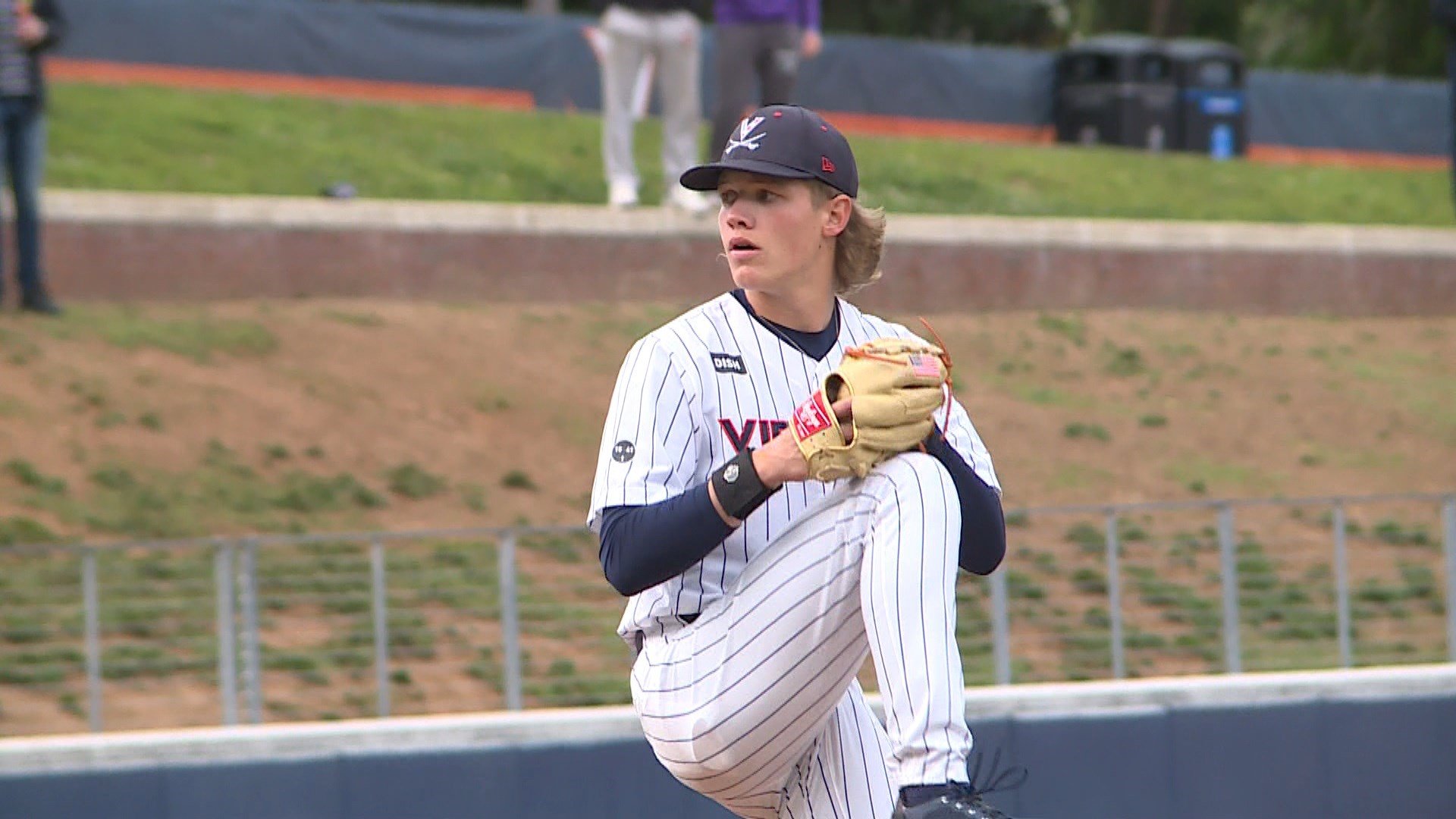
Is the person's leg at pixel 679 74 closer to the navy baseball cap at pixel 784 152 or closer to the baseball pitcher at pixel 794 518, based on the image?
the baseball pitcher at pixel 794 518

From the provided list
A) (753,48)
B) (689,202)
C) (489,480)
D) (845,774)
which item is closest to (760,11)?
(753,48)

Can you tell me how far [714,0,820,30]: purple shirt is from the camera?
556 inches

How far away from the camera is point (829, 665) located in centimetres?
426

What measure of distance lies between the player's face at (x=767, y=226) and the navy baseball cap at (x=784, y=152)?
0.04 meters

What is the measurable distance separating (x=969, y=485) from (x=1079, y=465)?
9.53 m

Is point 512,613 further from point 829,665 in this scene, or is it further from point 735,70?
point 735,70

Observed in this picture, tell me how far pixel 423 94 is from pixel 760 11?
9.95 metres

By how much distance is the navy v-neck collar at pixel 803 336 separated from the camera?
4598 mm

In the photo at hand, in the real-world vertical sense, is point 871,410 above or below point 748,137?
below

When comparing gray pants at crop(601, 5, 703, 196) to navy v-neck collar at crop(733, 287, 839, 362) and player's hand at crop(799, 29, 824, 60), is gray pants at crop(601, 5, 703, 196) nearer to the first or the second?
player's hand at crop(799, 29, 824, 60)

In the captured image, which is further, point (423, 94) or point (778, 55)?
point (423, 94)

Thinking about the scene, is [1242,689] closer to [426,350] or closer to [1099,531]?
[1099,531]

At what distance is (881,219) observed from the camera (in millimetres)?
4762

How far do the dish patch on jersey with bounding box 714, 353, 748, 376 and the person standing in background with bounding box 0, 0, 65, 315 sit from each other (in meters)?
8.37
